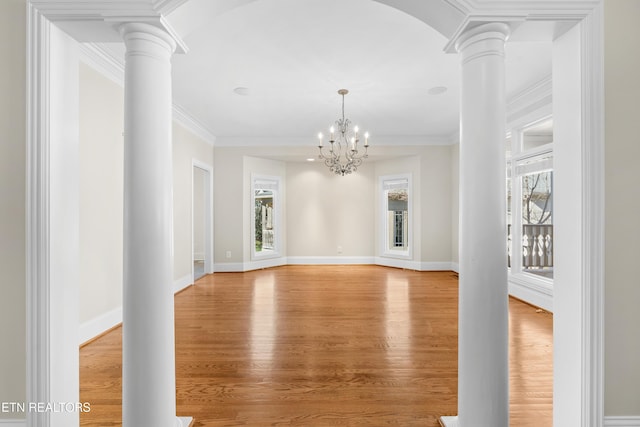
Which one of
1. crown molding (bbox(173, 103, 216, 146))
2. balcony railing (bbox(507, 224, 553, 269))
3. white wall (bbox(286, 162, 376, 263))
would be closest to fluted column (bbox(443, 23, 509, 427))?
balcony railing (bbox(507, 224, 553, 269))

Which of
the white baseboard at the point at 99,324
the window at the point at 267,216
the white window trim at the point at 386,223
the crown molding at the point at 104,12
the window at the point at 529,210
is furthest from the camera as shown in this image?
the window at the point at 267,216

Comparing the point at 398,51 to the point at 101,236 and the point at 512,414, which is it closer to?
the point at 512,414

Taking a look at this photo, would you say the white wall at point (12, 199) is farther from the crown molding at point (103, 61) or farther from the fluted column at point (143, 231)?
the crown molding at point (103, 61)

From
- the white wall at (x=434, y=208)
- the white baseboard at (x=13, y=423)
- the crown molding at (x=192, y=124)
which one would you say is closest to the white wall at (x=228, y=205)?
the crown molding at (x=192, y=124)

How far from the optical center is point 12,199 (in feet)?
4.70

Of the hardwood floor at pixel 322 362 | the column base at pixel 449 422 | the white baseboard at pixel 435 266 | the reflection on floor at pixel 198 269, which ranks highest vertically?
the white baseboard at pixel 435 266

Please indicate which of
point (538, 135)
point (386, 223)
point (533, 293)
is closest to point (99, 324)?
point (533, 293)

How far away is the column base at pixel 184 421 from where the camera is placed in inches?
62.9

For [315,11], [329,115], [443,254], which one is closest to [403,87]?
[329,115]

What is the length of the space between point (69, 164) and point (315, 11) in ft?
6.82

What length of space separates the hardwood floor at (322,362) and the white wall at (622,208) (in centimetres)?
58

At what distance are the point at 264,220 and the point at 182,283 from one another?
264 cm

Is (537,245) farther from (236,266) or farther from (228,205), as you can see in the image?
(228,205)

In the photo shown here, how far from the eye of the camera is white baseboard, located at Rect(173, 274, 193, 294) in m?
4.56
